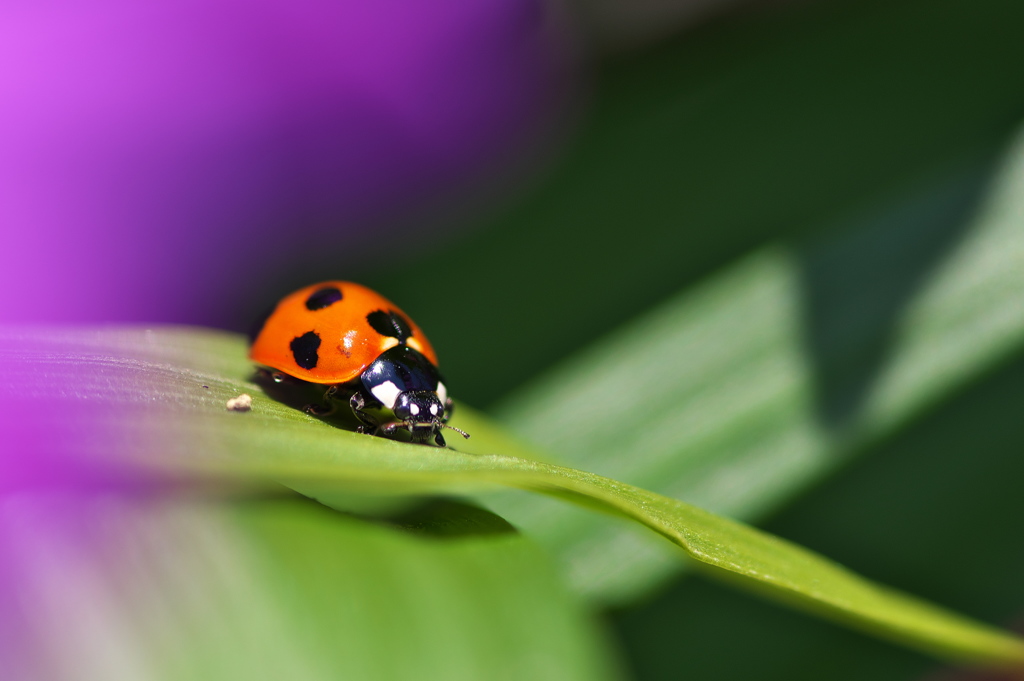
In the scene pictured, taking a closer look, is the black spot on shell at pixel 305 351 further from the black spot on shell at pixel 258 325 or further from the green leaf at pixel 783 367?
the green leaf at pixel 783 367

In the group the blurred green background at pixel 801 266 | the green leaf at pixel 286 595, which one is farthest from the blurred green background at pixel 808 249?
the green leaf at pixel 286 595

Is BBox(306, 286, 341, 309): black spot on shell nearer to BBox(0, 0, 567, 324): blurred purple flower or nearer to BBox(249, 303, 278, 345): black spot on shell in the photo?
BBox(249, 303, 278, 345): black spot on shell

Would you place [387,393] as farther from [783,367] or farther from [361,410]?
[783,367]

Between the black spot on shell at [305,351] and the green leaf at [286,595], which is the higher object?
the black spot on shell at [305,351]

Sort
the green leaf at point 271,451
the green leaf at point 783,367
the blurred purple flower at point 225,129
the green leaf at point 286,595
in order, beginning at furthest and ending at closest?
the blurred purple flower at point 225,129 < the green leaf at point 783,367 < the green leaf at point 286,595 < the green leaf at point 271,451

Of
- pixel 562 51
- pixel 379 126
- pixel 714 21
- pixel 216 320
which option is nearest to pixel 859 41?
pixel 714 21

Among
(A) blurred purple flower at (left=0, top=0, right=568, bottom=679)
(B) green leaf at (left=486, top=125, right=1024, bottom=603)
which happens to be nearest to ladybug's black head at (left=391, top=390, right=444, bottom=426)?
(B) green leaf at (left=486, top=125, right=1024, bottom=603)

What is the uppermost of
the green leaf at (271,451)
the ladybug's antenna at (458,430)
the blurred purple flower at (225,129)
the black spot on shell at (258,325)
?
the blurred purple flower at (225,129)
